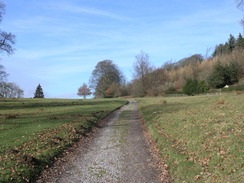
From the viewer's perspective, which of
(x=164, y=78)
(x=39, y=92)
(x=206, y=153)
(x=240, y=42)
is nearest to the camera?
(x=206, y=153)

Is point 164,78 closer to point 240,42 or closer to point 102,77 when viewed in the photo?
point 102,77

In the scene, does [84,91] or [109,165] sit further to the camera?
[84,91]

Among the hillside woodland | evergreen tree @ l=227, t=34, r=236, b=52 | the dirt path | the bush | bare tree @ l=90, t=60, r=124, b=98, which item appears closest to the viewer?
the dirt path

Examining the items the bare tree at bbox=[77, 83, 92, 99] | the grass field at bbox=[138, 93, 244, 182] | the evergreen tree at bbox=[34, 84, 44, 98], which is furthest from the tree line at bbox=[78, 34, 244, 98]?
the grass field at bbox=[138, 93, 244, 182]

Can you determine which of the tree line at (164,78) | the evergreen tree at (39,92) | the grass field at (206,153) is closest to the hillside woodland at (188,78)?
the tree line at (164,78)

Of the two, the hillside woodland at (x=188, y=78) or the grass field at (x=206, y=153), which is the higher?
the hillside woodland at (x=188, y=78)

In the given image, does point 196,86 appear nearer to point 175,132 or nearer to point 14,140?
point 175,132

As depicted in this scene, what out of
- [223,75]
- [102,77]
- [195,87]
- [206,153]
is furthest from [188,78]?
[206,153]

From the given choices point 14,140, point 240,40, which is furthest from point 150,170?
point 240,40

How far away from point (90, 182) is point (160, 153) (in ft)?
12.1

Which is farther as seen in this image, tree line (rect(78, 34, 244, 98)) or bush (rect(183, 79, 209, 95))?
tree line (rect(78, 34, 244, 98))

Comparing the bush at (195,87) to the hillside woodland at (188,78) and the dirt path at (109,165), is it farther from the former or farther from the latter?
the dirt path at (109,165)

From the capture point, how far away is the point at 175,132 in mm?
11461

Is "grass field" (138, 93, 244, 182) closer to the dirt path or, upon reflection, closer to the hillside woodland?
the dirt path
